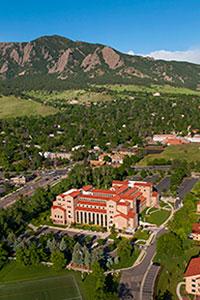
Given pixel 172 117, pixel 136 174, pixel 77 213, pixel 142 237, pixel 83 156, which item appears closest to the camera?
pixel 142 237

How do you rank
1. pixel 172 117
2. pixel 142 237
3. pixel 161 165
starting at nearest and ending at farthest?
1. pixel 142 237
2. pixel 161 165
3. pixel 172 117

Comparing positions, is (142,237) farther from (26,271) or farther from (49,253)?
(26,271)

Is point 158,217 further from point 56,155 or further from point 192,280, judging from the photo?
point 56,155

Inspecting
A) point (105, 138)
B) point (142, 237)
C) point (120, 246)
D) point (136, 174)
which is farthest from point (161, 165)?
point (120, 246)

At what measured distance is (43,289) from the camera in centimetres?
4144

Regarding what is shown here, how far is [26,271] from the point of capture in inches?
1770

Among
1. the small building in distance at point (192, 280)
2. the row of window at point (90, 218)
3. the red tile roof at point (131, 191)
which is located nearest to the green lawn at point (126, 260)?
the small building in distance at point (192, 280)

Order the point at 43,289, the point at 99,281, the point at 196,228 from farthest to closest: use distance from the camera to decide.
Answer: the point at 196,228 < the point at 43,289 < the point at 99,281

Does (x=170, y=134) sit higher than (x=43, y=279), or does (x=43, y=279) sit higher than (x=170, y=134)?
(x=170, y=134)

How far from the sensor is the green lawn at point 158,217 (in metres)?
58.6

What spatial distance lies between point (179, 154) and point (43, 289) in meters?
68.8

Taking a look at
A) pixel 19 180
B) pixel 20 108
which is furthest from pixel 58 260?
pixel 20 108

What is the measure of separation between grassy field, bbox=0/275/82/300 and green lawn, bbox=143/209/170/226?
19340mm

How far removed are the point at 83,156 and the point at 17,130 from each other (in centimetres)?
4118
